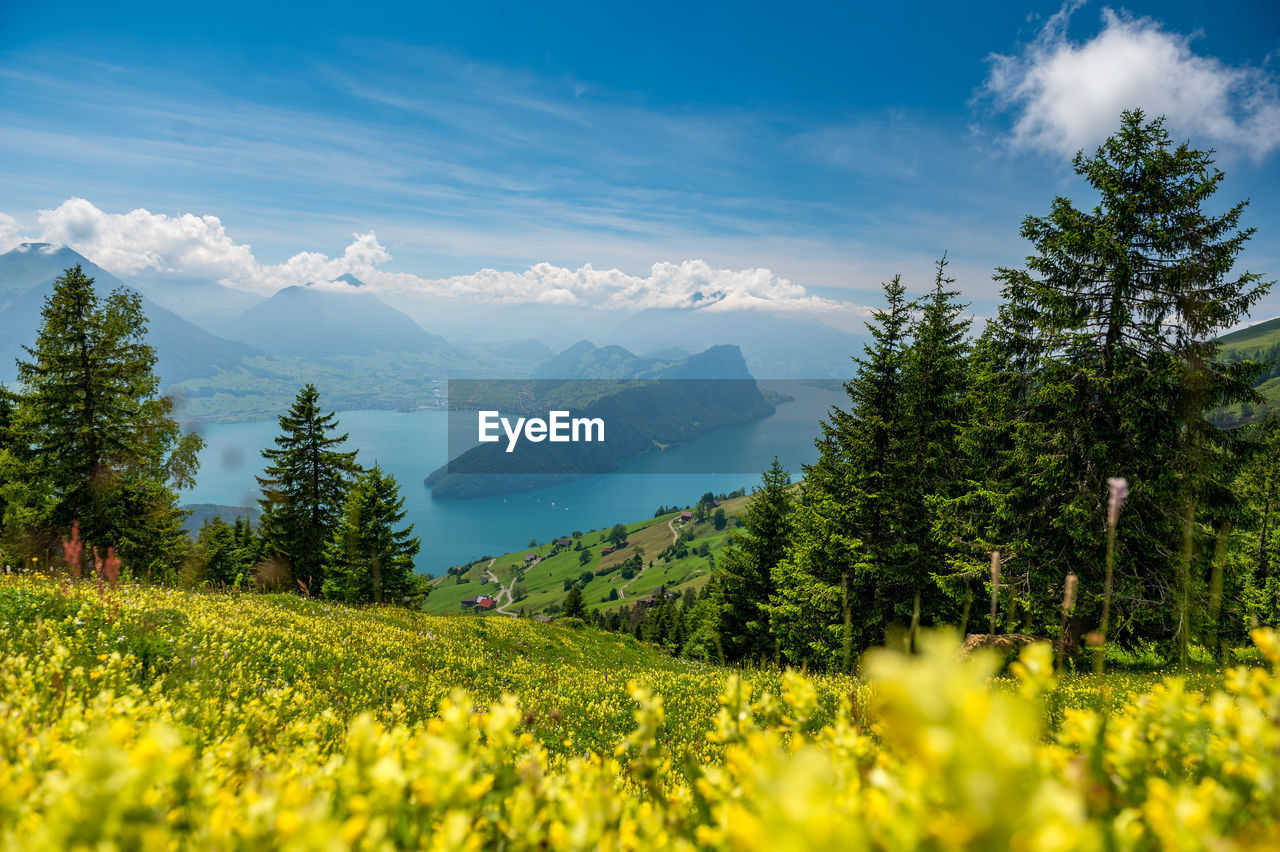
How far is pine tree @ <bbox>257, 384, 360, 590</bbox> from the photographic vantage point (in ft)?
94.8

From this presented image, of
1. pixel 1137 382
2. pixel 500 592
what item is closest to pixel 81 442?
pixel 1137 382

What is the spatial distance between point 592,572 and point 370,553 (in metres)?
148

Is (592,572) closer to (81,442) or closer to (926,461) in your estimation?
(81,442)

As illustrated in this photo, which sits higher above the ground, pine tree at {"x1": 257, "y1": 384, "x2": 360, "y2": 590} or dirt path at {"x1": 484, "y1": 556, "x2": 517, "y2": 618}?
pine tree at {"x1": 257, "y1": 384, "x2": 360, "y2": 590}

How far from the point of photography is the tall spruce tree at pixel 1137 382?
12539 millimetres

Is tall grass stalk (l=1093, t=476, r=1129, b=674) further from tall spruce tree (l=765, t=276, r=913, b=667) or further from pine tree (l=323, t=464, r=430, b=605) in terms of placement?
pine tree (l=323, t=464, r=430, b=605)

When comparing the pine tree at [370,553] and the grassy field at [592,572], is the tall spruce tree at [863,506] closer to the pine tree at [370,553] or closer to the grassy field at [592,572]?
the pine tree at [370,553]

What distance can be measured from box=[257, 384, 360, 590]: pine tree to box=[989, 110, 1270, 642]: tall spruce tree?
3037 cm

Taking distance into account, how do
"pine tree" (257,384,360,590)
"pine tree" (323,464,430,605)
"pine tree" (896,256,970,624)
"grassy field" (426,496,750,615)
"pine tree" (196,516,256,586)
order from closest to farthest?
1. "pine tree" (896,256,970,624)
2. "pine tree" (323,464,430,605)
3. "pine tree" (257,384,360,590)
4. "pine tree" (196,516,256,586)
5. "grassy field" (426,496,750,615)

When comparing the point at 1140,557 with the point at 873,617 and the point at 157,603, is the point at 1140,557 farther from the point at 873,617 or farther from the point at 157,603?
the point at 157,603

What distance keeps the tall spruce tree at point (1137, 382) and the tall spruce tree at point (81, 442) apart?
29.3m

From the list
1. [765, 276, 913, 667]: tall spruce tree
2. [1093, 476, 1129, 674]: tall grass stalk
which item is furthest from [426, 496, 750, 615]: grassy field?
[1093, 476, 1129, 674]: tall grass stalk

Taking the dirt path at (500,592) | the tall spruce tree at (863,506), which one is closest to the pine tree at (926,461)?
the tall spruce tree at (863,506)

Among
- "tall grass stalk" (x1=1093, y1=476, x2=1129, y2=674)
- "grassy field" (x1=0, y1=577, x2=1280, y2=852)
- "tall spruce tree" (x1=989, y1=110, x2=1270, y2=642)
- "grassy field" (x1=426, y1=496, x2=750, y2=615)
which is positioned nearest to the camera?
"grassy field" (x1=0, y1=577, x2=1280, y2=852)
